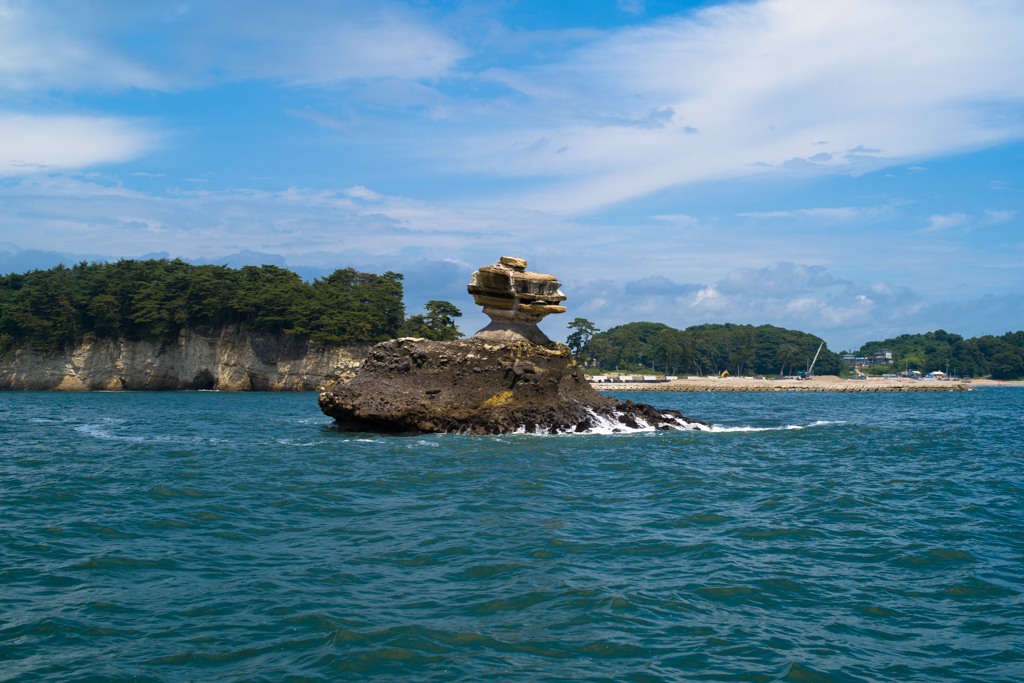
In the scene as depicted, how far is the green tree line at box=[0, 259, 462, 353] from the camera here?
6750cm

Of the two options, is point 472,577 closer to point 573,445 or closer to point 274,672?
point 274,672

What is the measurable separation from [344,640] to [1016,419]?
3645 cm

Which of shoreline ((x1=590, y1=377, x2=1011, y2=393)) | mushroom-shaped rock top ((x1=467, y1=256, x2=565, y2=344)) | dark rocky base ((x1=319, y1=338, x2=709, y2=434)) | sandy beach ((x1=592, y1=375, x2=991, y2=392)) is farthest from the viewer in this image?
sandy beach ((x1=592, y1=375, x2=991, y2=392))

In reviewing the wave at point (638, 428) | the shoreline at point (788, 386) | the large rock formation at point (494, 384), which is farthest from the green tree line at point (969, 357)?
the large rock formation at point (494, 384)

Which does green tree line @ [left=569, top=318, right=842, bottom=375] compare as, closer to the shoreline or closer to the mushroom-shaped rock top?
the shoreline

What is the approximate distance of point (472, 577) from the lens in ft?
25.2

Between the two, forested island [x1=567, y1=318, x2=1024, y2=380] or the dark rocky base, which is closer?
the dark rocky base

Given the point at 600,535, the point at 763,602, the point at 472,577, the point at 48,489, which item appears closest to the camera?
the point at 763,602

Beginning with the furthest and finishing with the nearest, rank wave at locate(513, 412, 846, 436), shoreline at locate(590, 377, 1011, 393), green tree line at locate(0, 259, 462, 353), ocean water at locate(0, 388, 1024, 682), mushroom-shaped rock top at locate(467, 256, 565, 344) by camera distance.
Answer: shoreline at locate(590, 377, 1011, 393), green tree line at locate(0, 259, 462, 353), mushroom-shaped rock top at locate(467, 256, 565, 344), wave at locate(513, 412, 846, 436), ocean water at locate(0, 388, 1024, 682)

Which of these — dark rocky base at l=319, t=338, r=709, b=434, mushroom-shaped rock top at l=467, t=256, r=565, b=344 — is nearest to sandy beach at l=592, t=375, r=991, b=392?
mushroom-shaped rock top at l=467, t=256, r=565, b=344

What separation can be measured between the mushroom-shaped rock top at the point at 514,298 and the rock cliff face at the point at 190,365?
146ft

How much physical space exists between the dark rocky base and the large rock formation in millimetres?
32

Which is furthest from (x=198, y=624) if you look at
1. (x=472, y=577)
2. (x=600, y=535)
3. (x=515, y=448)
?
(x=515, y=448)

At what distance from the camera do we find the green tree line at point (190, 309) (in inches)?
2657
